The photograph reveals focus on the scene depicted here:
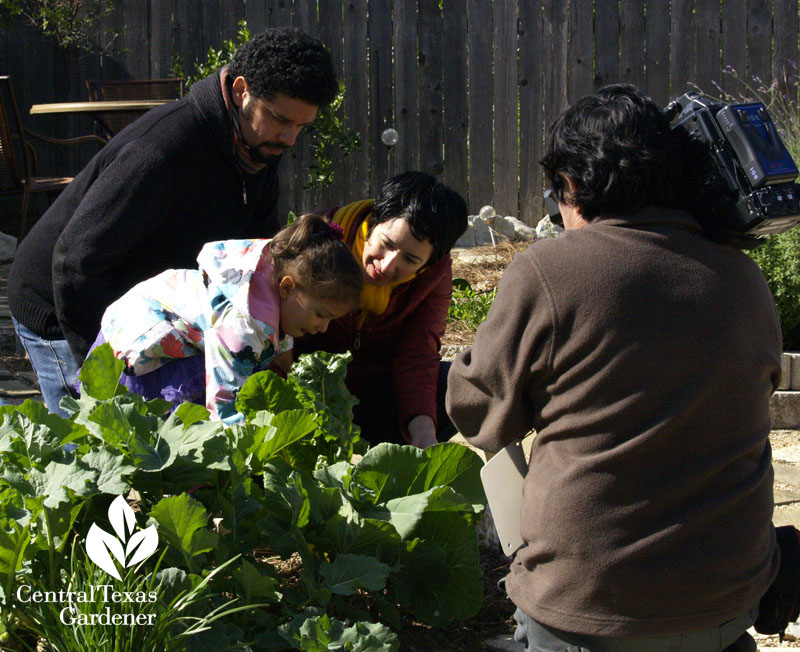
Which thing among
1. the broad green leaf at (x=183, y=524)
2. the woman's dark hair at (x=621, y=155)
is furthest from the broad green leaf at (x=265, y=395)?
the woman's dark hair at (x=621, y=155)

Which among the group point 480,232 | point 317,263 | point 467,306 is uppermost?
point 317,263

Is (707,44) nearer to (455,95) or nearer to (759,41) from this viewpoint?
(759,41)

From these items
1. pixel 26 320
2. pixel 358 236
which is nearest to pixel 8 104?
pixel 26 320

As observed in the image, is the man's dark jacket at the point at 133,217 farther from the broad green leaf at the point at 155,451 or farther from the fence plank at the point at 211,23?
the fence plank at the point at 211,23

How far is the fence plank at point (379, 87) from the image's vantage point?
6652mm

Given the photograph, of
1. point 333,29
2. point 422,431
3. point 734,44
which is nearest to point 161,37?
point 333,29

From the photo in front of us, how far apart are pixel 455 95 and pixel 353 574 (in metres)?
5.56

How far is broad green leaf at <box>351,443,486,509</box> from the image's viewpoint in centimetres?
185

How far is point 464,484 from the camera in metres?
1.94

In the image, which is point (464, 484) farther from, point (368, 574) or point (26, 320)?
point (26, 320)

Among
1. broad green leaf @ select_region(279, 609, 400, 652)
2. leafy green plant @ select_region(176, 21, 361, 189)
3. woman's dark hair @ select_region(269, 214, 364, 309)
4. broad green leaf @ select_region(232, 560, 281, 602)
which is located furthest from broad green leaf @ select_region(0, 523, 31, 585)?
leafy green plant @ select_region(176, 21, 361, 189)

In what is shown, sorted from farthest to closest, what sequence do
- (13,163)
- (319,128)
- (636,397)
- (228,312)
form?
1. (319,128)
2. (13,163)
3. (228,312)
4. (636,397)

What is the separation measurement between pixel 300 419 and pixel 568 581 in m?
0.64

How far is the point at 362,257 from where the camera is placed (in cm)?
263
